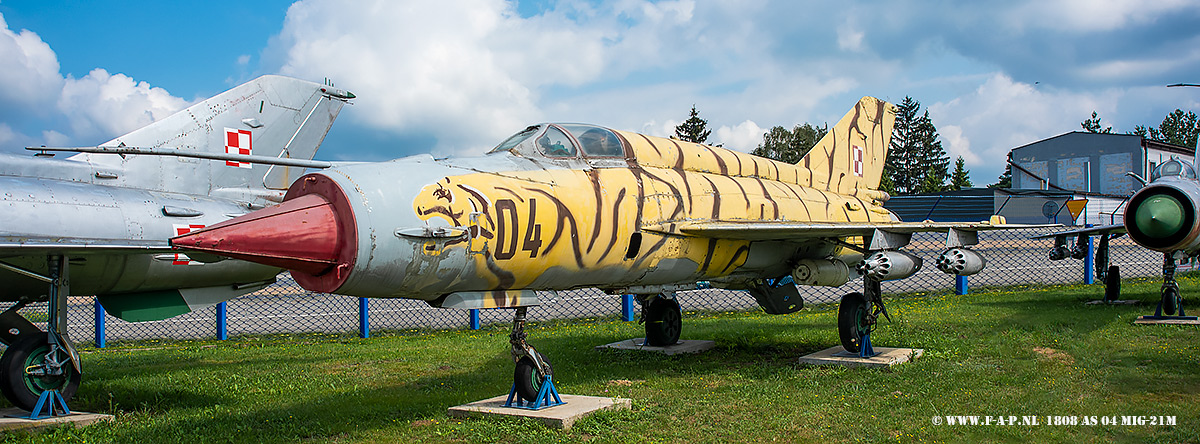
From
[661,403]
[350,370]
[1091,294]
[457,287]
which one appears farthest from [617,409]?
[1091,294]

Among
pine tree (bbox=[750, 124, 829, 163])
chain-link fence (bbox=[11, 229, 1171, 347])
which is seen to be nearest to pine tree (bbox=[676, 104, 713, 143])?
pine tree (bbox=[750, 124, 829, 163])

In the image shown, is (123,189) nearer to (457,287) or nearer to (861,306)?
(457,287)

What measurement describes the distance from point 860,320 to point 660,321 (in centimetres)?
254

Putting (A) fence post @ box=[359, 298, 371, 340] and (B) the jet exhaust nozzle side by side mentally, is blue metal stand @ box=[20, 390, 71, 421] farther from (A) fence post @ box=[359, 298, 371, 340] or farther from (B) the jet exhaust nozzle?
(B) the jet exhaust nozzle

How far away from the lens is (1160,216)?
902cm

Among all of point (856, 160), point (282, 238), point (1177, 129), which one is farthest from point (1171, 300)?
point (1177, 129)

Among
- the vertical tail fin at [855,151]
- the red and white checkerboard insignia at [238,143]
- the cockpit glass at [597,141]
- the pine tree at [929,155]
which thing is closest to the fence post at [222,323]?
the red and white checkerboard insignia at [238,143]

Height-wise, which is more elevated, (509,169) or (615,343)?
(509,169)

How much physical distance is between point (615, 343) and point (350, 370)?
11.6 feet

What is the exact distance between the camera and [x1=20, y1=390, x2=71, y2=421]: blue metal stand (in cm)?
650

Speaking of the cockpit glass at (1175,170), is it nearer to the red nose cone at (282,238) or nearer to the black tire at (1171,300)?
the black tire at (1171,300)

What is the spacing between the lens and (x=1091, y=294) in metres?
15.9

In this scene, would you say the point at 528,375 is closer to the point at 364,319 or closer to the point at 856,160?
the point at 856,160

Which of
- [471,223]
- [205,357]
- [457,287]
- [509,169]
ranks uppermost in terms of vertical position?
[509,169]
